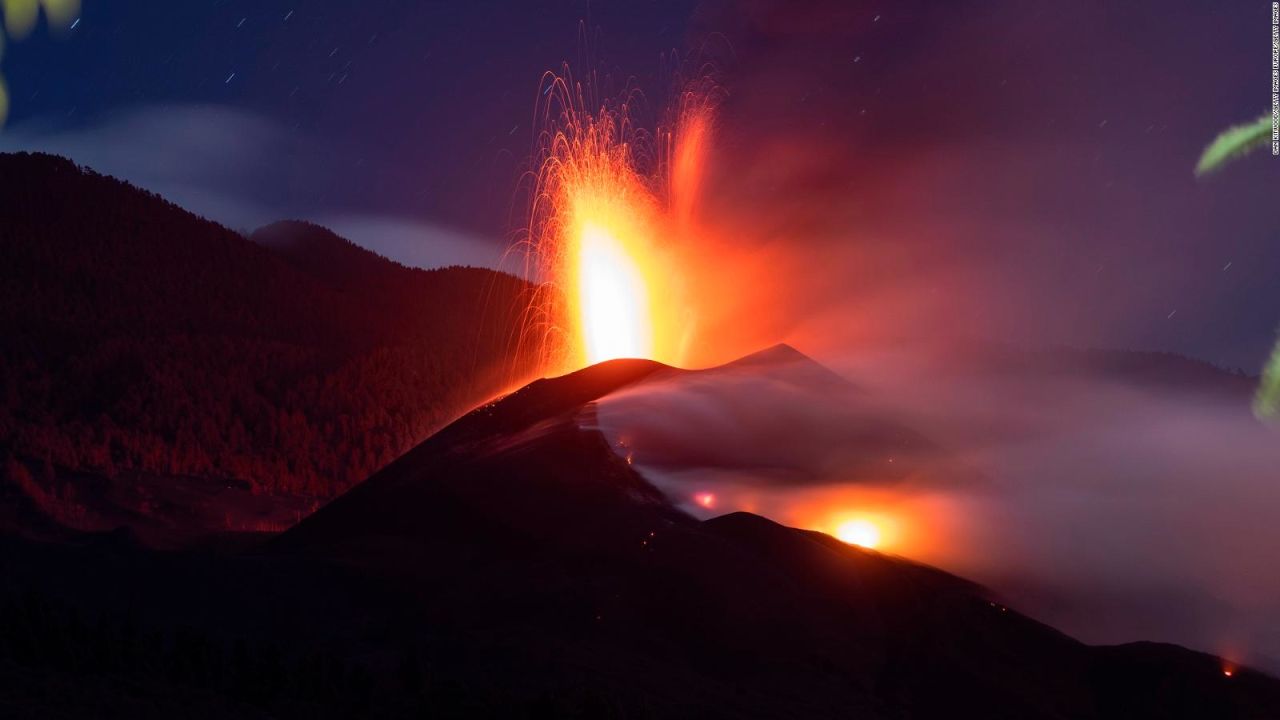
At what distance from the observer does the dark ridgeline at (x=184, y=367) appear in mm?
59562

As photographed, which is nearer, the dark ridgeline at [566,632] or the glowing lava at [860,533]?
the dark ridgeline at [566,632]

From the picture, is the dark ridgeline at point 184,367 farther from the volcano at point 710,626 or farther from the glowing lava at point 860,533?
the glowing lava at point 860,533

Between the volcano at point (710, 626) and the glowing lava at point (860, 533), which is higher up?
the glowing lava at point (860, 533)

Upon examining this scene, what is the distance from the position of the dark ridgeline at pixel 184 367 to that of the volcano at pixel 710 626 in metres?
33.2

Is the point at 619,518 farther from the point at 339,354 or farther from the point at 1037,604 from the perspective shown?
the point at 339,354

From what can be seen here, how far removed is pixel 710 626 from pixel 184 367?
7024 centimetres

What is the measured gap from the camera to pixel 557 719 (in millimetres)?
14148

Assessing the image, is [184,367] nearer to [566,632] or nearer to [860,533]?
[860,533]

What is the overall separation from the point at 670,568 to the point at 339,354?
8075cm

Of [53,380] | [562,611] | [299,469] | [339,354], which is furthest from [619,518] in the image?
[339,354]

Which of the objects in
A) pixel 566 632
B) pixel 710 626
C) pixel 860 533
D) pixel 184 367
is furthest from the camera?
pixel 184 367

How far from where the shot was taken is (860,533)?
997 inches

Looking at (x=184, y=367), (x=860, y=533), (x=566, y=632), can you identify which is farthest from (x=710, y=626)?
(x=184, y=367)

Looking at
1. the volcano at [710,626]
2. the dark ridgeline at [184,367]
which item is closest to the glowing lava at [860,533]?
the volcano at [710,626]
